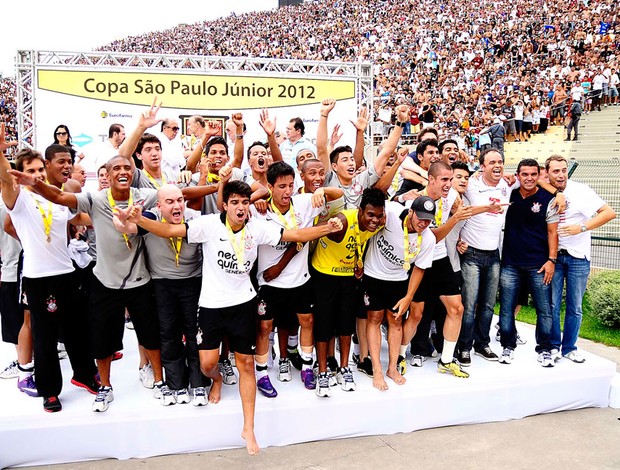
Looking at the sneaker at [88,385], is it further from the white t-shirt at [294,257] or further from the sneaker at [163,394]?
the white t-shirt at [294,257]

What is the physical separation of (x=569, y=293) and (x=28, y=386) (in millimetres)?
4893

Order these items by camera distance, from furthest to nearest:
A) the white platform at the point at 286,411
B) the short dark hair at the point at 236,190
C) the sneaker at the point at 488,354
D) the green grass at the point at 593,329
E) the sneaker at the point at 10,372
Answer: the green grass at the point at 593,329
the sneaker at the point at 488,354
the sneaker at the point at 10,372
the white platform at the point at 286,411
the short dark hair at the point at 236,190

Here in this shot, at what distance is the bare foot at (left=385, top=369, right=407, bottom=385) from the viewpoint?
4.72 metres

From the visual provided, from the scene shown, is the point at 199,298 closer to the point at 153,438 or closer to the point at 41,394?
the point at 153,438

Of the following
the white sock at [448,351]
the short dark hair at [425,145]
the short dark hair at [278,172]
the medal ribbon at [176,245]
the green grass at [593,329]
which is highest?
the short dark hair at [425,145]

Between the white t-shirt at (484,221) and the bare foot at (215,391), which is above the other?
the white t-shirt at (484,221)

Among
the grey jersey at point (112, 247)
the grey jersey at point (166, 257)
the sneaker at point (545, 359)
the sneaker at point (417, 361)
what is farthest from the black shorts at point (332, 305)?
the sneaker at point (545, 359)

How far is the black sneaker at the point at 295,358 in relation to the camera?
502cm

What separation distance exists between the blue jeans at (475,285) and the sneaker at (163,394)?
271 centimetres

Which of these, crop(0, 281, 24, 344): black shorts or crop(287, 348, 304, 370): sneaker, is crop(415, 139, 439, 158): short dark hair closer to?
crop(287, 348, 304, 370): sneaker

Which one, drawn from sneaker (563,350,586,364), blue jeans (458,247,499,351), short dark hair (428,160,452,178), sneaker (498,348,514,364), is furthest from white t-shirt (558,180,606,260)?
short dark hair (428,160,452,178)

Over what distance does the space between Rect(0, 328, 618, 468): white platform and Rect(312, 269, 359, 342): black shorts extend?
1.64 ft

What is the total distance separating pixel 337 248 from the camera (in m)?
4.55

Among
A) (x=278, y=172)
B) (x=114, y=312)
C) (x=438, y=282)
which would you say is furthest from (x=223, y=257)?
(x=438, y=282)
